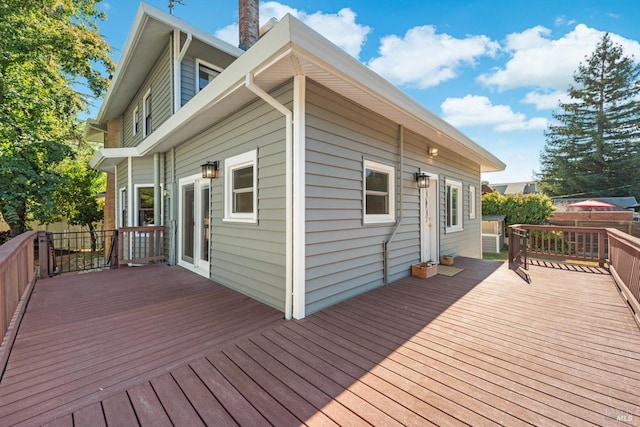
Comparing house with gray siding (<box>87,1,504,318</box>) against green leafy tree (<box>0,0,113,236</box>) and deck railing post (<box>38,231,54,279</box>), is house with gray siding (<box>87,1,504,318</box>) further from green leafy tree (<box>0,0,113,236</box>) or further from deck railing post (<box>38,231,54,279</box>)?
green leafy tree (<box>0,0,113,236</box>)

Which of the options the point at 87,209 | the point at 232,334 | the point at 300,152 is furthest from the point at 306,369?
the point at 87,209

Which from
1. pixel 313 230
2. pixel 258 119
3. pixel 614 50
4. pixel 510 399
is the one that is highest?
pixel 614 50

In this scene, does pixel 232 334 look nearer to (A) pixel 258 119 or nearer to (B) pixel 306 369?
(B) pixel 306 369

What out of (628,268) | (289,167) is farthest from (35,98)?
(628,268)

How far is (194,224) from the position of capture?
531 centimetres

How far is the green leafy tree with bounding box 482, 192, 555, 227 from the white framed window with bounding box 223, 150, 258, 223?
1130 cm

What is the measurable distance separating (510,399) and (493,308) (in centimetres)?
184

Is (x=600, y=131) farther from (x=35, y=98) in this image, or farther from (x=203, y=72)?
(x=35, y=98)

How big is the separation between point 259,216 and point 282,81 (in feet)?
5.47

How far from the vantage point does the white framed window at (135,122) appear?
820cm

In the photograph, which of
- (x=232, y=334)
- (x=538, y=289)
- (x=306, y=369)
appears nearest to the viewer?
(x=306, y=369)

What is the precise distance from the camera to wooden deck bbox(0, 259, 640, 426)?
161cm

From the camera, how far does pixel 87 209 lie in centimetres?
1220

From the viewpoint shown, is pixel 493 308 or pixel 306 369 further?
pixel 493 308
